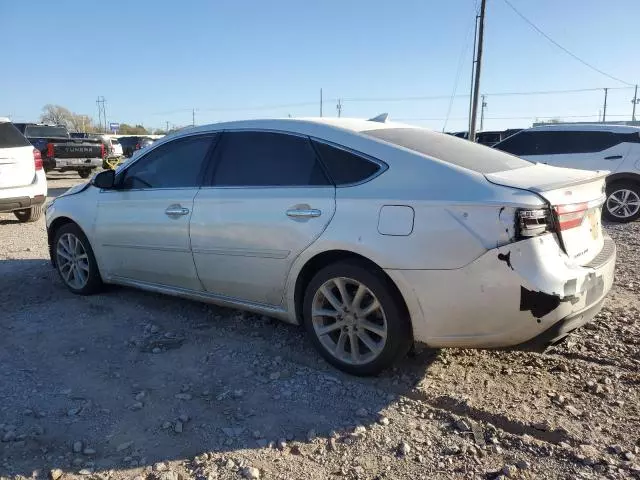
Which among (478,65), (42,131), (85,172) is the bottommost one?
(85,172)

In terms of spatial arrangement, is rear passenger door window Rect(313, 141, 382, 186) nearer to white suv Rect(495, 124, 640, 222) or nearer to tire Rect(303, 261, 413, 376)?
tire Rect(303, 261, 413, 376)

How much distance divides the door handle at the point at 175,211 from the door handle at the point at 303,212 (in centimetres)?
101

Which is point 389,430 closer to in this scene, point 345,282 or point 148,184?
point 345,282

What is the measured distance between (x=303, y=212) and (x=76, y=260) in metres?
2.74

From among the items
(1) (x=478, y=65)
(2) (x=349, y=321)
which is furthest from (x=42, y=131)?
(2) (x=349, y=321)

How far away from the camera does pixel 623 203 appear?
942 cm

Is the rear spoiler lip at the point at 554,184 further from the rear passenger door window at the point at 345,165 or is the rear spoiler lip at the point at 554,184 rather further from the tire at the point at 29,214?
the tire at the point at 29,214

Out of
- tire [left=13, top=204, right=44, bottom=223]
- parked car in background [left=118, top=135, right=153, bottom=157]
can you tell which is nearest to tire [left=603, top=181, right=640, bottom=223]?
tire [left=13, top=204, right=44, bottom=223]

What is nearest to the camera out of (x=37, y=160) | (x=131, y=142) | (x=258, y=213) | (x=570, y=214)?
(x=570, y=214)

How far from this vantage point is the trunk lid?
9.61 ft

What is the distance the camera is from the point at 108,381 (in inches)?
134

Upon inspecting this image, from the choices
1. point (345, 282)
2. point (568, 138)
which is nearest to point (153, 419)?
point (345, 282)

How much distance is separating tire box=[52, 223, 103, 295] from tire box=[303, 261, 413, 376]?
2437 millimetres

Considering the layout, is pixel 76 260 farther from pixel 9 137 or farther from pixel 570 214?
pixel 9 137
